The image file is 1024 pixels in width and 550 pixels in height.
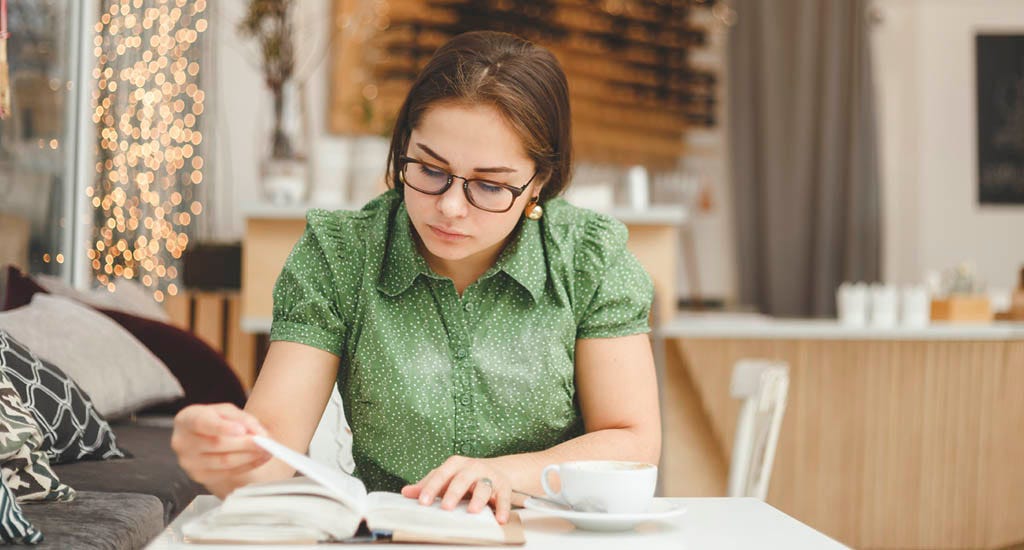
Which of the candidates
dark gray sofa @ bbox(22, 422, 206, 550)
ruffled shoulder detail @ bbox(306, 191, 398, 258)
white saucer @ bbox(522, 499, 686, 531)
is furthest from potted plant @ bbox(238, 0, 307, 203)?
white saucer @ bbox(522, 499, 686, 531)

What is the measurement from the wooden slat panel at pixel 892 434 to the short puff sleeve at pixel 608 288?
2.04 m

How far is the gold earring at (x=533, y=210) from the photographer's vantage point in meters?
1.62

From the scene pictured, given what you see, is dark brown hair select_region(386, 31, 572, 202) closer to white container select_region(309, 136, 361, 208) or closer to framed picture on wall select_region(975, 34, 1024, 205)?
white container select_region(309, 136, 361, 208)

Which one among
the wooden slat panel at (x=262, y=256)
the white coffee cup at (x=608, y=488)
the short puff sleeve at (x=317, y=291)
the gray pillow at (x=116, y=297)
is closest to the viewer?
the white coffee cup at (x=608, y=488)

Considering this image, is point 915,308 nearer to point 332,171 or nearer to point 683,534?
point 332,171

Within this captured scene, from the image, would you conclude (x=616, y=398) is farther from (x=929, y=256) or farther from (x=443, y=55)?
(x=929, y=256)

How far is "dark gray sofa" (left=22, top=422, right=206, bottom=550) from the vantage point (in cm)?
154

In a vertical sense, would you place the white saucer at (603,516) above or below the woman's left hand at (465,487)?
below

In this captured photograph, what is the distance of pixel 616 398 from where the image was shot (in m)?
1.54

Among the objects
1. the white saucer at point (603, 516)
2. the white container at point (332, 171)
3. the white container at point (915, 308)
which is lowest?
the white saucer at point (603, 516)

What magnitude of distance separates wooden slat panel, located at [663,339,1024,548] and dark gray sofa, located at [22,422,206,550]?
1868 millimetres

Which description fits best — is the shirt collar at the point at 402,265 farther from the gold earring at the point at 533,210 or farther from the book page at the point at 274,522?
the book page at the point at 274,522

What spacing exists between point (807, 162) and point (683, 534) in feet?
14.7

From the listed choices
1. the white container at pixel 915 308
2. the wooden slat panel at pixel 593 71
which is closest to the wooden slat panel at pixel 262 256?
the wooden slat panel at pixel 593 71
